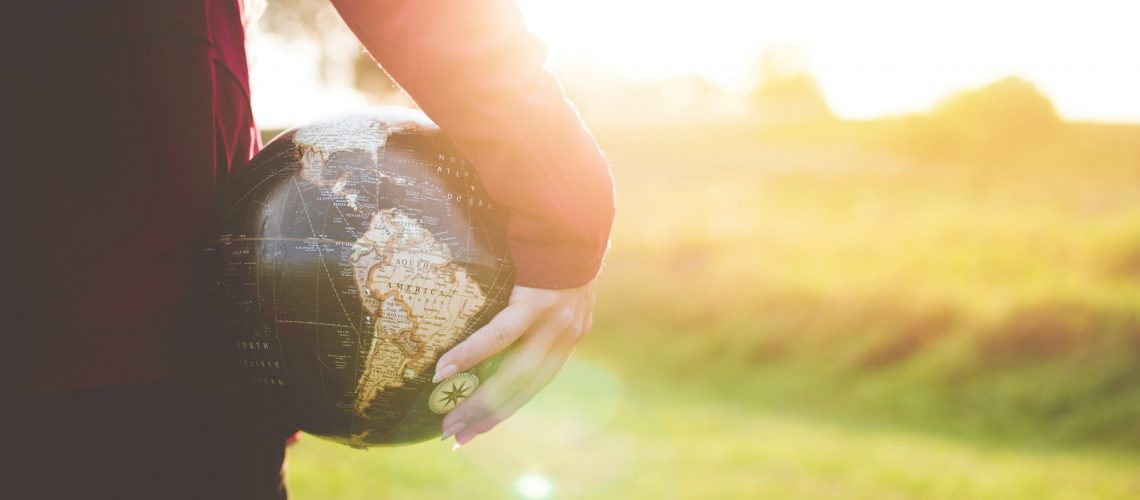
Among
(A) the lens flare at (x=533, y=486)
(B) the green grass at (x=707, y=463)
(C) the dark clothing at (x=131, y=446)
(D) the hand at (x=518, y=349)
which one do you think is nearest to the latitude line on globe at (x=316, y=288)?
(C) the dark clothing at (x=131, y=446)

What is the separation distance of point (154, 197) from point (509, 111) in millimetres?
727

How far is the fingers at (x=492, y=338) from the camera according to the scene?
1.88 meters

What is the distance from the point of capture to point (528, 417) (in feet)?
31.7

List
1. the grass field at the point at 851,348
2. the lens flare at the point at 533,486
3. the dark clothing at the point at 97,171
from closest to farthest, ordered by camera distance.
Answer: the dark clothing at the point at 97,171 → the lens flare at the point at 533,486 → the grass field at the point at 851,348

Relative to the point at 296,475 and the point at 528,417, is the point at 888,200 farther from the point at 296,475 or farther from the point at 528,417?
the point at 296,475

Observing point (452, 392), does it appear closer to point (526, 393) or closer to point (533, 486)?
point (526, 393)

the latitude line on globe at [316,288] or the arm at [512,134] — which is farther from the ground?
the arm at [512,134]

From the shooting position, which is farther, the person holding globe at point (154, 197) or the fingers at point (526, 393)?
the fingers at point (526, 393)

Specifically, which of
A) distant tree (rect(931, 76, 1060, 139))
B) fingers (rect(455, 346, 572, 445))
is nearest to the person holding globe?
fingers (rect(455, 346, 572, 445))

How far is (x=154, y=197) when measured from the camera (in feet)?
5.71

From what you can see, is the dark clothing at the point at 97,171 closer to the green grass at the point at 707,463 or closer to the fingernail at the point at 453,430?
the fingernail at the point at 453,430

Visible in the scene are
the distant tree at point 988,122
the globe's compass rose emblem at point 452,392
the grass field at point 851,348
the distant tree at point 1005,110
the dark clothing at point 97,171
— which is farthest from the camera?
the distant tree at point 1005,110

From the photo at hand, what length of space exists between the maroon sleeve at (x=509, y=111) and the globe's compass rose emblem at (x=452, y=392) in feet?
1.06

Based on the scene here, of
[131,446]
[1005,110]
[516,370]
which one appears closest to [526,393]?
[516,370]
